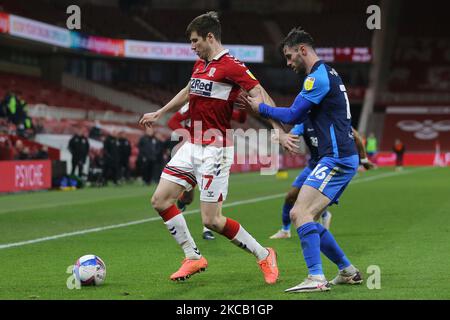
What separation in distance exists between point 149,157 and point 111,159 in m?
1.37

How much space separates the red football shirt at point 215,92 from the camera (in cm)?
820

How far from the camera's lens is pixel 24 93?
1499 inches

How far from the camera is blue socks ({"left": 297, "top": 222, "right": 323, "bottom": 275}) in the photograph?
24.8 ft

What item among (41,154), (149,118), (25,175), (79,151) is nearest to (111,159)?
(79,151)

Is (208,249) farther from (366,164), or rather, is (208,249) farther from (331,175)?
(331,175)

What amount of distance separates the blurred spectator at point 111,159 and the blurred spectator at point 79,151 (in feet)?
2.42

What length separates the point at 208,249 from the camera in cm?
1109

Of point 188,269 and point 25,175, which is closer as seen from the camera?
point 188,269

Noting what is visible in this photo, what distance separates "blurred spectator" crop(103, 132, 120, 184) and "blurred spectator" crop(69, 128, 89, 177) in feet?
2.42

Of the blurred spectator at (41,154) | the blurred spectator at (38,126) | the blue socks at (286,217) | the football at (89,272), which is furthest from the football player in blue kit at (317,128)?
the blurred spectator at (38,126)

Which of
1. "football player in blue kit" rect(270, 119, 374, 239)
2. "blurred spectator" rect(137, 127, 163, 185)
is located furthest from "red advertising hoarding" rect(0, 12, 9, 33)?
"football player in blue kit" rect(270, 119, 374, 239)

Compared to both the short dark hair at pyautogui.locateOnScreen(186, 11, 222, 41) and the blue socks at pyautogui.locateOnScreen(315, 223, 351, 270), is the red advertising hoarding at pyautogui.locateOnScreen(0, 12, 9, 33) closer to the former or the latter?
the short dark hair at pyautogui.locateOnScreen(186, 11, 222, 41)

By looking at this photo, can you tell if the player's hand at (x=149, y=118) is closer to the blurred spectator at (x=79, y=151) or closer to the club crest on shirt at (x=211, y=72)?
the club crest on shirt at (x=211, y=72)
